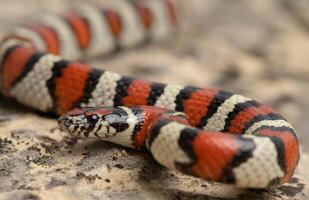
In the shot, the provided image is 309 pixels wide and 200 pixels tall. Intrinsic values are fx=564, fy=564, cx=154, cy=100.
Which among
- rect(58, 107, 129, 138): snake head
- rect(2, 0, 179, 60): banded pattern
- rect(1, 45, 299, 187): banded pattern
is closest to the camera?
rect(1, 45, 299, 187): banded pattern

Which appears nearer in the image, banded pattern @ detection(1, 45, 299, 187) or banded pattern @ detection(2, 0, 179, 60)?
banded pattern @ detection(1, 45, 299, 187)

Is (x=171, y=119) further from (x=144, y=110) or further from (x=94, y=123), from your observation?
(x=94, y=123)

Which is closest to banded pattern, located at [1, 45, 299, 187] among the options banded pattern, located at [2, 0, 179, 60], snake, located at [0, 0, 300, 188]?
snake, located at [0, 0, 300, 188]

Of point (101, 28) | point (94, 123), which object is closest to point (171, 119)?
point (94, 123)

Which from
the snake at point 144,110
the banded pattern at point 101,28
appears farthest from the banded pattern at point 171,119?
the banded pattern at point 101,28

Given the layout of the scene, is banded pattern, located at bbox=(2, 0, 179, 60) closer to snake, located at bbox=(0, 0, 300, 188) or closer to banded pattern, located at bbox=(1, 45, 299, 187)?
snake, located at bbox=(0, 0, 300, 188)

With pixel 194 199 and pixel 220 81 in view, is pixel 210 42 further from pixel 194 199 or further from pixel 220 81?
pixel 194 199

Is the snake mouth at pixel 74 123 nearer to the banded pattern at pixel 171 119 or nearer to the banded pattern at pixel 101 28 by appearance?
the banded pattern at pixel 171 119
